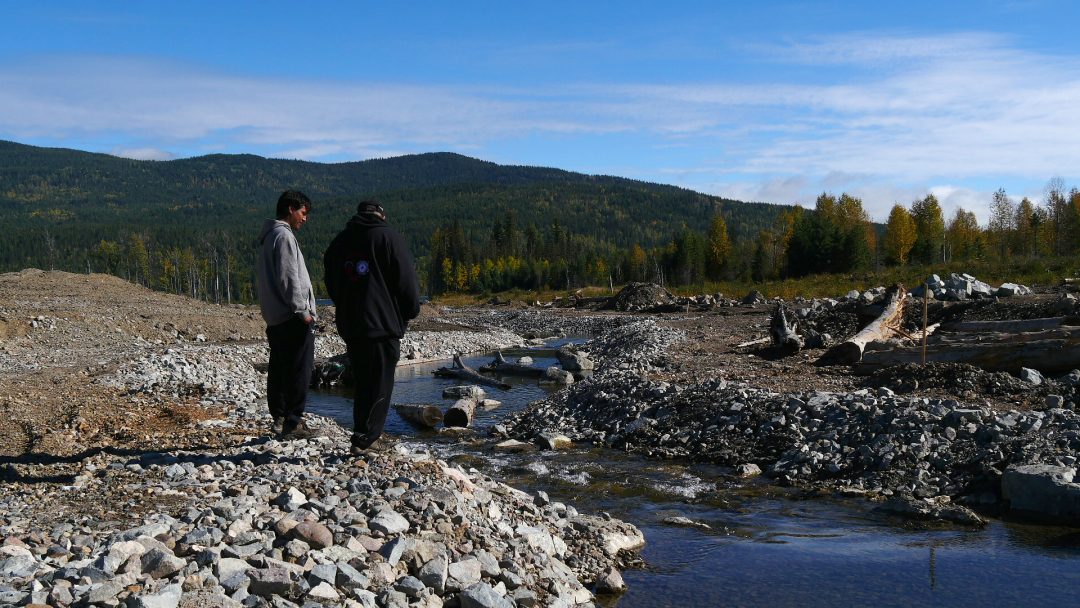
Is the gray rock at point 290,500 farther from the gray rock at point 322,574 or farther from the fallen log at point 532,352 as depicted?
the fallen log at point 532,352

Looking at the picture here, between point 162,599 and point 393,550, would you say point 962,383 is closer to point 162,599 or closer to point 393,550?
point 393,550

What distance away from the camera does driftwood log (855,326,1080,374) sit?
14.4m

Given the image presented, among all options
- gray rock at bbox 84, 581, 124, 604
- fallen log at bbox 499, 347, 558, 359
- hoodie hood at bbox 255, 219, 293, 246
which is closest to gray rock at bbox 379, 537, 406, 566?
gray rock at bbox 84, 581, 124, 604

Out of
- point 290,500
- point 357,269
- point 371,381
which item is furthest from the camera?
point 371,381

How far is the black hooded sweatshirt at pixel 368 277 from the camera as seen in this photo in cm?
707

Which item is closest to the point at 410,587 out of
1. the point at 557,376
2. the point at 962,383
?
the point at 962,383

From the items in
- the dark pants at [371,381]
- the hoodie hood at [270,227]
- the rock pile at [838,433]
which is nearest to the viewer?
the dark pants at [371,381]

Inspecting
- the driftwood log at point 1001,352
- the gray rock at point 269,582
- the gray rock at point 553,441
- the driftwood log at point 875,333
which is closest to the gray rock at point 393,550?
the gray rock at point 269,582

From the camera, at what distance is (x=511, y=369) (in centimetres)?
2486

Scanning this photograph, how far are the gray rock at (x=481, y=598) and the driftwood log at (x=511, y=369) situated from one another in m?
18.3

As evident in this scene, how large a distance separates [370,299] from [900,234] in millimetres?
95293

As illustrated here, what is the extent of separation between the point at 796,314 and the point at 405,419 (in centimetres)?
1721

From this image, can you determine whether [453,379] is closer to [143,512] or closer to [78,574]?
[143,512]

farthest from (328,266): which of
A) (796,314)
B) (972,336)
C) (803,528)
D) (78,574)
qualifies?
(796,314)
